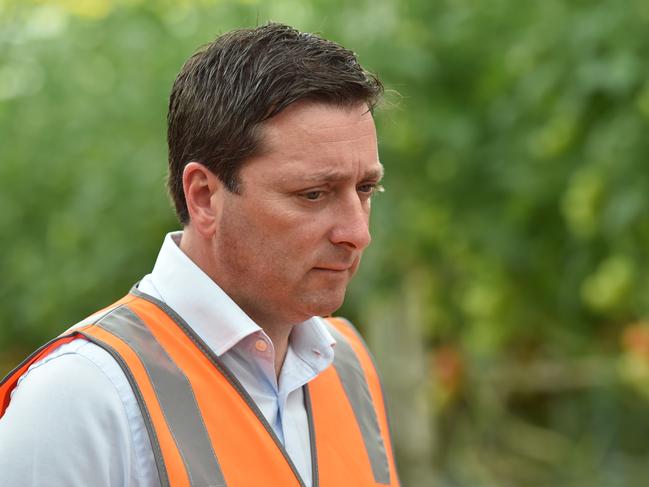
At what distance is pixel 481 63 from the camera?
5.56 meters

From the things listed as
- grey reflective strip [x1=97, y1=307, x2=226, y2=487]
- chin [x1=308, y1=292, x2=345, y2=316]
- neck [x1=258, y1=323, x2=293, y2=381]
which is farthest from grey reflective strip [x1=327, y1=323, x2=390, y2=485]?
grey reflective strip [x1=97, y1=307, x2=226, y2=487]

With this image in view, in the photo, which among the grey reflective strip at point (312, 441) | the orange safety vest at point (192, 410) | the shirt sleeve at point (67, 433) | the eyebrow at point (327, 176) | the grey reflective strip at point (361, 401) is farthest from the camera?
the grey reflective strip at point (361, 401)

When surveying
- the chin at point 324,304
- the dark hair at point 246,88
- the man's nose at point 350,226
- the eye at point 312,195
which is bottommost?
the chin at point 324,304

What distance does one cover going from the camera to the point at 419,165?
19.1 ft

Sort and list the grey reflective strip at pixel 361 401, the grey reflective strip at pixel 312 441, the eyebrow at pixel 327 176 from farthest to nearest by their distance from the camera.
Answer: the grey reflective strip at pixel 361 401
the grey reflective strip at pixel 312 441
the eyebrow at pixel 327 176

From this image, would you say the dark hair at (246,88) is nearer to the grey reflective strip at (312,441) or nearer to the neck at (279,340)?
the neck at (279,340)

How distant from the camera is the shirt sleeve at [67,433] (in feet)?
6.20

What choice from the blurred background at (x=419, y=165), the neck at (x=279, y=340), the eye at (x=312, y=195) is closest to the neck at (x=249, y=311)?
the neck at (x=279, y=340)

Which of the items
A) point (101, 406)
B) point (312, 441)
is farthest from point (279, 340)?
point (101, 406)

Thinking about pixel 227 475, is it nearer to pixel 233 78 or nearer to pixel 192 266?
pixel 192 266

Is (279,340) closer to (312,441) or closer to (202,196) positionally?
(312,441)

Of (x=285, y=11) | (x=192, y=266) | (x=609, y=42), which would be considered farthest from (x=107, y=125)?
(x=192, y=266)

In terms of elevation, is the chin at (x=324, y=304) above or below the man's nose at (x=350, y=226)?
below

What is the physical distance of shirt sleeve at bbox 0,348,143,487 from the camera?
1.89m
